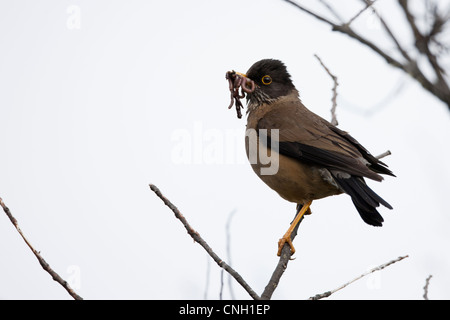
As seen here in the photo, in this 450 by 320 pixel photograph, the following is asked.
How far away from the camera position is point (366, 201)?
4957 millimetres

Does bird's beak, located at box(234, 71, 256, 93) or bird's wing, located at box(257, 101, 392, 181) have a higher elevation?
bird's beak, located at box(234, 71, 256, 93)

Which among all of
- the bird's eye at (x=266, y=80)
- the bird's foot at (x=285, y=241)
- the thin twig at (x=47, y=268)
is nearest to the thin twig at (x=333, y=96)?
the bird's eye at (x=266, y=80)

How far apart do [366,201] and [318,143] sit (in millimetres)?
930

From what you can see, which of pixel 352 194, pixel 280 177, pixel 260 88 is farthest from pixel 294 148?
pixel 260 88

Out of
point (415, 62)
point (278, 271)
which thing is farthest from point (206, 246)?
point (415, 62)

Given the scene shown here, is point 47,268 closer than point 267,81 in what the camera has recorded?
Yes

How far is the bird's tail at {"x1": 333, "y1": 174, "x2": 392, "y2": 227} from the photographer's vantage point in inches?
194

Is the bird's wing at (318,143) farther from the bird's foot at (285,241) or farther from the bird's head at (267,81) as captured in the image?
the bird's foot at (285,241)

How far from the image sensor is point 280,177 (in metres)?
5.59

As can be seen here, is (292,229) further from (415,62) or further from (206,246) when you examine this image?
(415,62)

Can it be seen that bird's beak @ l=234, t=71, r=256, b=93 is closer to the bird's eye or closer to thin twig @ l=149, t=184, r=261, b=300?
the bird's eye

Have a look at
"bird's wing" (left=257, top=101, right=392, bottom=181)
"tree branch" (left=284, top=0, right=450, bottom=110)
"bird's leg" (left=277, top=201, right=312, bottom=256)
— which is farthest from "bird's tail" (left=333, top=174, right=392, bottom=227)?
"tree branch" (left=284, top=0, right=450, bottom=110)
